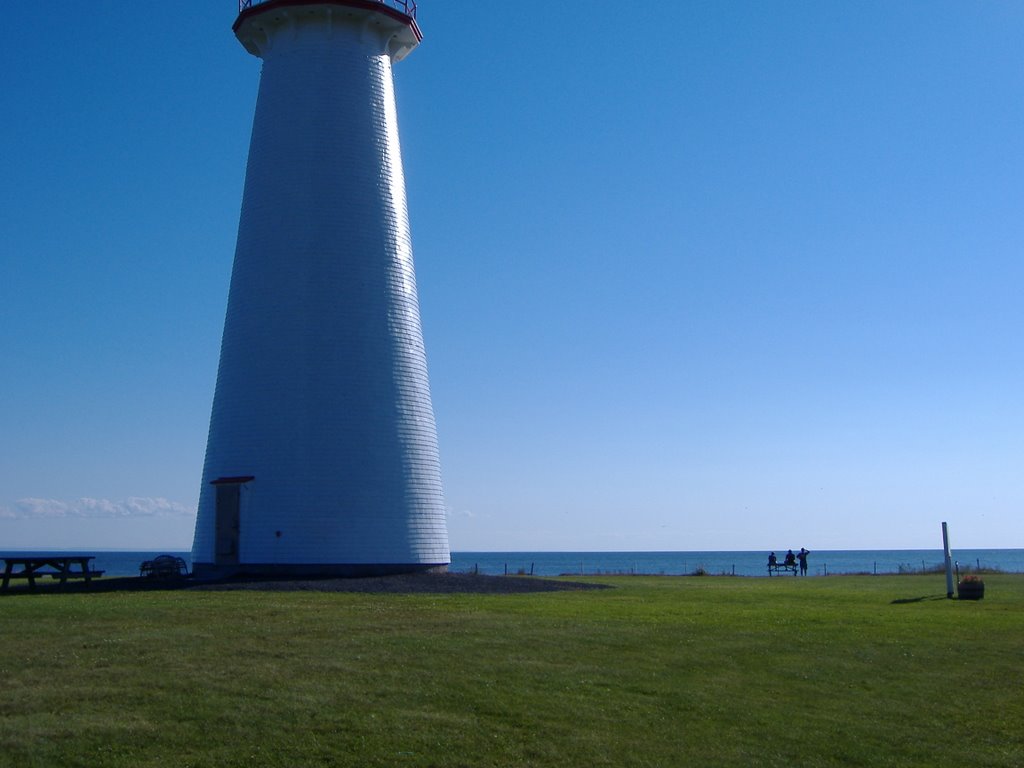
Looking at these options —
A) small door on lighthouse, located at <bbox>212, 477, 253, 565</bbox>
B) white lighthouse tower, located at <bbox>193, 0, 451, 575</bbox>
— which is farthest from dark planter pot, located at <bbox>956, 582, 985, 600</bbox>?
small door on lighthouse, located at <bbox>212, 477, 253, 565</bbox>

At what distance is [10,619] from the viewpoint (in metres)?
16.1

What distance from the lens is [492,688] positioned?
1163cm

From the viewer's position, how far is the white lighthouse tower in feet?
84.6

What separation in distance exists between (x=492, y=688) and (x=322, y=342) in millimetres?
15899

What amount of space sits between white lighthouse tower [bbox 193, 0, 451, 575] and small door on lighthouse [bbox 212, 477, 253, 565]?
0.04m

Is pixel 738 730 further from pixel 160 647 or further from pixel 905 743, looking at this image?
pixel 160 647

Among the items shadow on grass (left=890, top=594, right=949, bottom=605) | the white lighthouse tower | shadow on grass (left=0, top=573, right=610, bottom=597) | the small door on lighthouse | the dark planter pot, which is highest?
the white lighthouse tower

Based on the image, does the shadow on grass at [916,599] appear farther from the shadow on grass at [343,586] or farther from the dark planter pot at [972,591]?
the shadow on grass at [343,586]

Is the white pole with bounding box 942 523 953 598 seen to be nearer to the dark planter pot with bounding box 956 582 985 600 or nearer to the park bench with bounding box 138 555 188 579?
the dark planter pot with bounding box 956 582 985 600

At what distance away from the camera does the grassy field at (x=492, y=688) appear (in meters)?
9.70

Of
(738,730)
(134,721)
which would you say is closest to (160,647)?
(134,721)

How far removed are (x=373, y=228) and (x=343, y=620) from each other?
43.8 ft

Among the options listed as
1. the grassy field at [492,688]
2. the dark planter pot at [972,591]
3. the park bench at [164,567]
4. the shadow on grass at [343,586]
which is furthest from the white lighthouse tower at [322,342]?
the dark planter pot at [972,591]

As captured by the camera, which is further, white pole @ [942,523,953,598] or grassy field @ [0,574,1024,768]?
white pole @ [942,523,953,598]
